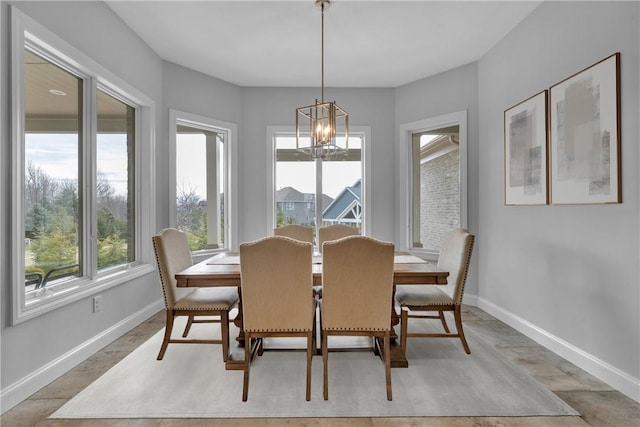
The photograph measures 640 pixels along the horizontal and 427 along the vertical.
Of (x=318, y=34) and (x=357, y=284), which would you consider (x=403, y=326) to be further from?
(x=318, y=34)

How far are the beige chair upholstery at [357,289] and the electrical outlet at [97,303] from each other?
6.10 feet

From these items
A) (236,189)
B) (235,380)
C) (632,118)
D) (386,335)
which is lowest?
(235,380)

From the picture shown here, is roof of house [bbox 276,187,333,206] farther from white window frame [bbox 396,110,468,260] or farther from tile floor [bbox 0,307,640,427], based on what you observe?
tile floor [bbox 0,307,640,427]

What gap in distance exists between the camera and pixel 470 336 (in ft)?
9.34

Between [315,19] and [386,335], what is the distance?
2668 mm

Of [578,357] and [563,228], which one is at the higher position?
[563,228]

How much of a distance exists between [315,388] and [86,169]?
92.9 inches

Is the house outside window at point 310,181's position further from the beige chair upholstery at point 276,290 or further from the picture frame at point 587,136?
the beige chair upholstery at point 276,290

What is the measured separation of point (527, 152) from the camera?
2895 millimetres

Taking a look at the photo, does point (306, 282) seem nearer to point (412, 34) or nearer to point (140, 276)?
point (140, 276)

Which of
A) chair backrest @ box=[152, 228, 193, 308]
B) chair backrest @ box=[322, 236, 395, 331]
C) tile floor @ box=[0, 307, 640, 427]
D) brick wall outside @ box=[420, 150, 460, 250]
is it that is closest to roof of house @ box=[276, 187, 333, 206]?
brick wall outside @ box=[420, 150, 460, 250]

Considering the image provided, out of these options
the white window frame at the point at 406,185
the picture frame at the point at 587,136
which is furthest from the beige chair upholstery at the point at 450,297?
the white window frame at the point at 406,185

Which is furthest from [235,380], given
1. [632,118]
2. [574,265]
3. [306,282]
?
[632,118]

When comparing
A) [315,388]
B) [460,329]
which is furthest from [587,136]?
[315,388]
